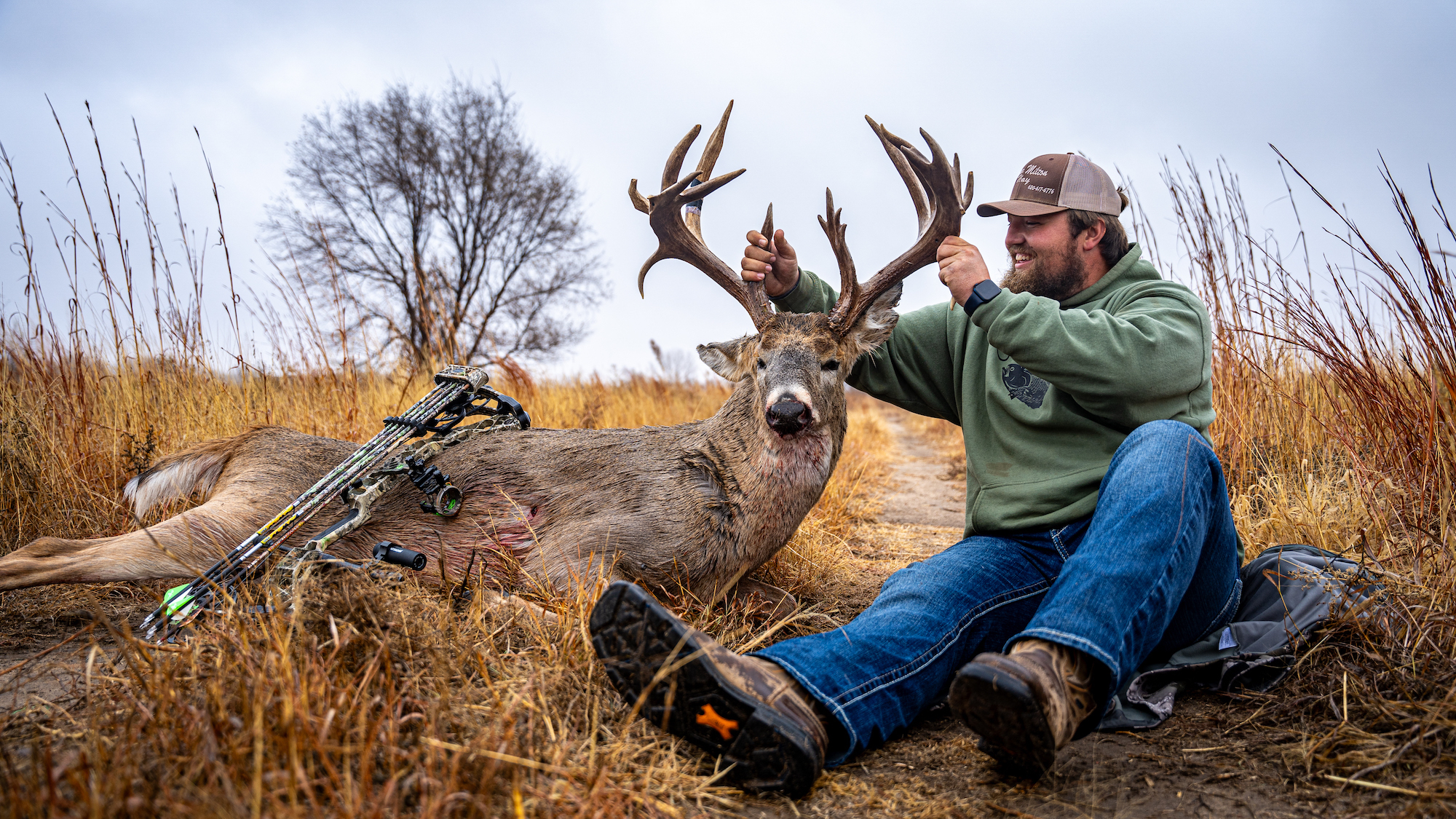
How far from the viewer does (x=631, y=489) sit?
3.16m

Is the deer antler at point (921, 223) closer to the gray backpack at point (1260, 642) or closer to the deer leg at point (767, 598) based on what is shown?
the deer leg at point (767, 598)

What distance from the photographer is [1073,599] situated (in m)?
1.83

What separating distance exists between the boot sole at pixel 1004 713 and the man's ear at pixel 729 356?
7.22ft

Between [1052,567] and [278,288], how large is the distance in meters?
5.40

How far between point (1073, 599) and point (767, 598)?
5.34ft

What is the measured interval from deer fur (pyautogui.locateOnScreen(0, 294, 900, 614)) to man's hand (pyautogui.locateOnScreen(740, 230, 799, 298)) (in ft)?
0.58

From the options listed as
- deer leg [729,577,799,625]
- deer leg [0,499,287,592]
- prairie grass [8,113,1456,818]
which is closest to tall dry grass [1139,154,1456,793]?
prairie grass [8,113,1456,818]

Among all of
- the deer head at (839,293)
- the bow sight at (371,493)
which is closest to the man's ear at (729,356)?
the deer head at (839,293)

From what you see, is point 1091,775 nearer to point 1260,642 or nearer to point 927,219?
point 1260,642

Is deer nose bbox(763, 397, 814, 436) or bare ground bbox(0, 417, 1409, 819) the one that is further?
deer nose bbox(763, 397, 814, 436)

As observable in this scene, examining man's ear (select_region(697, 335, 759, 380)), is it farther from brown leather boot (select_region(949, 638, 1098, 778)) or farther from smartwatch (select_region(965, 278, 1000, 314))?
brown leather boot (select_region(949, 638, 1098, 778))

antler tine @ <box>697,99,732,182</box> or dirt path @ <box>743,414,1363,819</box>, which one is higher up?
antler tine @ <box>697,99,732,182</box>

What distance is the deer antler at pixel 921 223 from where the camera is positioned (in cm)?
343

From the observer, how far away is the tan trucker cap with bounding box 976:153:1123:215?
312 cm
